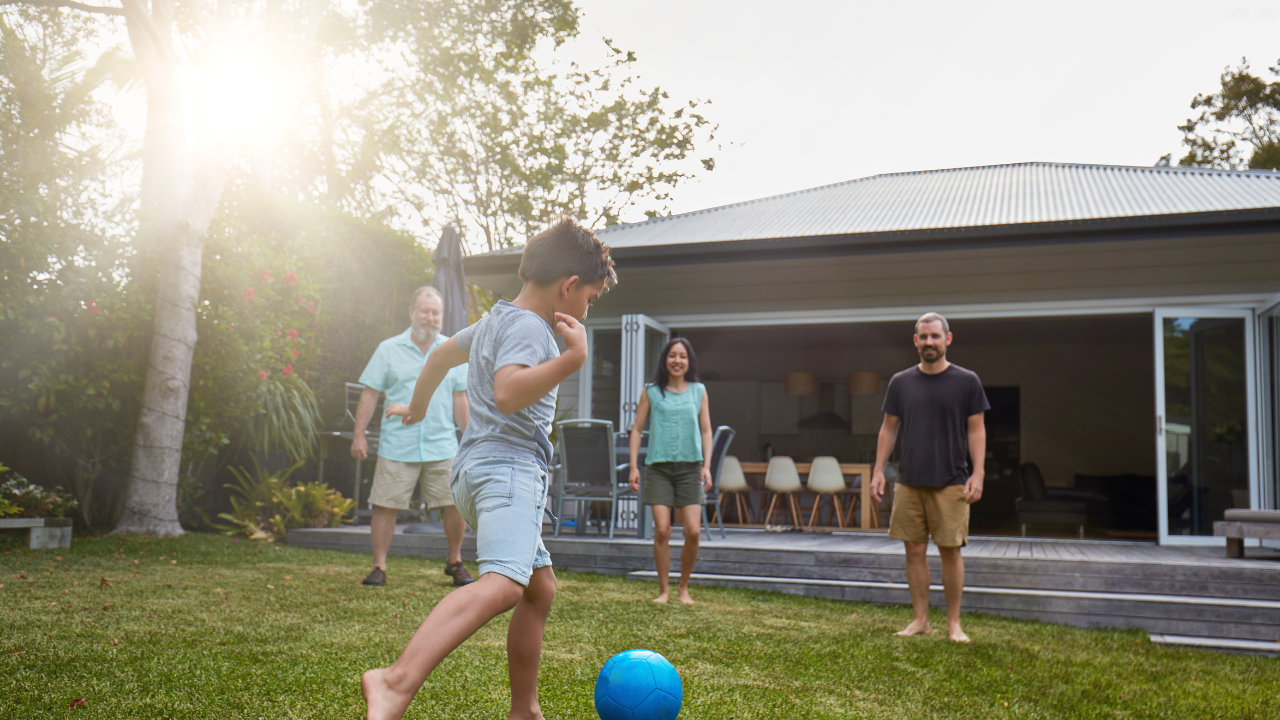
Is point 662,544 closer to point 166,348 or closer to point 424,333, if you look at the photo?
point 424,333

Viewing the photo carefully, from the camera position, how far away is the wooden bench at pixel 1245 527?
5.59 metres

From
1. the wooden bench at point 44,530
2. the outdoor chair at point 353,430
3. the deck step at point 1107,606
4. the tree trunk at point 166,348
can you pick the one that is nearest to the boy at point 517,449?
the deck step at point 1107,606

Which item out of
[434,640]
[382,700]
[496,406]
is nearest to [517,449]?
[496,406]

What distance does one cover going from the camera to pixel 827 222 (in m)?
8.29

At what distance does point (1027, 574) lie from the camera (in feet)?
18.0

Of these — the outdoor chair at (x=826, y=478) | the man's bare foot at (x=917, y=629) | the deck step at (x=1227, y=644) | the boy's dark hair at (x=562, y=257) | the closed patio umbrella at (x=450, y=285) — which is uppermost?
the closed patio umbrella at (x=450, y=285)

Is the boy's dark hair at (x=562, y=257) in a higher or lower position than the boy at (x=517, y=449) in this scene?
higher

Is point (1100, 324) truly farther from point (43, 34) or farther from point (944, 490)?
point (43, 34)

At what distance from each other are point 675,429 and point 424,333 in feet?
4.80

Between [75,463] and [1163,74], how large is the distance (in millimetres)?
18941

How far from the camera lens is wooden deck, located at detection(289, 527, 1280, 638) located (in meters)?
4.91

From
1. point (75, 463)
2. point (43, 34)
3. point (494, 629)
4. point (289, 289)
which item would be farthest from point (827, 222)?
point (43, 34)

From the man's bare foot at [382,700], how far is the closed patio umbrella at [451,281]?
533cm

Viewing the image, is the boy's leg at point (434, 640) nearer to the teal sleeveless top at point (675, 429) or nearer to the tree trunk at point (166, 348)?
the teal sleeveless top at point (675, 429)
